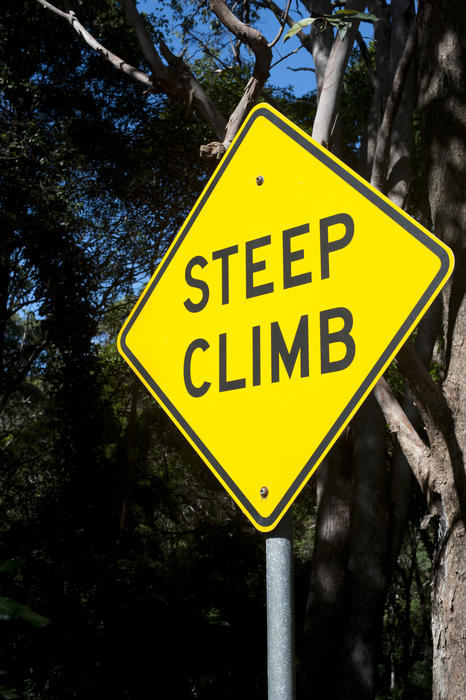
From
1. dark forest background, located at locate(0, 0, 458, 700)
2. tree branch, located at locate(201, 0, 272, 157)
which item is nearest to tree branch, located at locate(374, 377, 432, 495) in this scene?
tree branch, located at locate(201, 0, 272, 157)

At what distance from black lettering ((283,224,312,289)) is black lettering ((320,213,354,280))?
0.05 m

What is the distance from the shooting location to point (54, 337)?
35.5 feet

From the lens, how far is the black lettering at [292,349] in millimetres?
1919

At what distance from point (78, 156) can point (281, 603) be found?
9.75 m

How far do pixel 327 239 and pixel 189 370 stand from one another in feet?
1.88

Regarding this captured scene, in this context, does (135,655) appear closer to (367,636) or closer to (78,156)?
(367,636)

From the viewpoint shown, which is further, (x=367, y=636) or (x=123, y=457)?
(x=123, y=457)

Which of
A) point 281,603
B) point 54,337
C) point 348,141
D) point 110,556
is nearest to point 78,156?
point 54,337

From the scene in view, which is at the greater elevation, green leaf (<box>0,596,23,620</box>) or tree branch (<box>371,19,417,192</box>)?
tree branch (<box>371,19,417,192</box>)

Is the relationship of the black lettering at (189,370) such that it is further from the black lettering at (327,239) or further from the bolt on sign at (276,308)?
the black lettering at (327,239)

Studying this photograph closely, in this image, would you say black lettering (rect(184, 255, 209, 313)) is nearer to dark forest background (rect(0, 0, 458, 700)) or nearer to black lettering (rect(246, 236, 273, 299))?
black lettering (rect(246, 236, 273, 299))

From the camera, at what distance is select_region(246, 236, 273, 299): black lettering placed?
2.07m

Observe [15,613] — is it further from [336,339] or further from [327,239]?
[327,239]

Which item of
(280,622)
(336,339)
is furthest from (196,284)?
(280,622)
